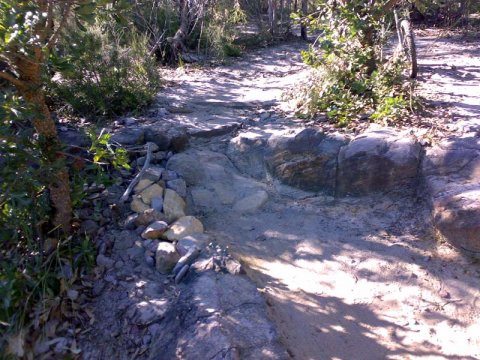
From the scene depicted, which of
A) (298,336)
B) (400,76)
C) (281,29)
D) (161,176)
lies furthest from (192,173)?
(281,29)

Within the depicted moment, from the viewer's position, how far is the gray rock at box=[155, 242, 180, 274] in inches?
131

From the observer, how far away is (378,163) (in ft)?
13.3

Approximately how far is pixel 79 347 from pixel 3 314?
18.8 inches

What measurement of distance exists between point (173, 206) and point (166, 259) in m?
0.70

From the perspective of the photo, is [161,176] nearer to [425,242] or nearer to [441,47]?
[425,242]

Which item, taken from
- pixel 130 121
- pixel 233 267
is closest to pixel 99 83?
pixel 130 121

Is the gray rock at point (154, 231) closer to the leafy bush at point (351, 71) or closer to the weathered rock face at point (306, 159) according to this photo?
the weathered rock face at point (306, 159)

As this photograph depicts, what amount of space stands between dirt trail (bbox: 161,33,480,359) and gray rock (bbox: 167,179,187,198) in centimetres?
28

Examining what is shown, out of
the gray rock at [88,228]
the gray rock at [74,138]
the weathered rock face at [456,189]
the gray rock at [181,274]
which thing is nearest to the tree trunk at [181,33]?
the gray rock at [74,138]

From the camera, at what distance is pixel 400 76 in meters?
4.95

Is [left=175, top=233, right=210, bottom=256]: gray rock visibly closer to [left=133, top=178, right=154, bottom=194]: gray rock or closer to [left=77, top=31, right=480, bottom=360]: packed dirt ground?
[left=77, top=31, right=480, bottom=360]: packed dirt ground

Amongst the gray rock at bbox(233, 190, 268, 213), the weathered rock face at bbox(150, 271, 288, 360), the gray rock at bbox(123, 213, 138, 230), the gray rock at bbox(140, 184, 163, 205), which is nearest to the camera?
the weathered rock face at bbox(150, 271, 288, 360)

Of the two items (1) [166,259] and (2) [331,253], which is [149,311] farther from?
(2) [331,253]

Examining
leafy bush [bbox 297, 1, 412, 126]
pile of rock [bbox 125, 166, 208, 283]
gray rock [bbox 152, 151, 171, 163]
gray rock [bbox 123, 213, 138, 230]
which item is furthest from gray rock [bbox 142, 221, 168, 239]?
leafy bush [bbox 297, 1, 412, 126]
